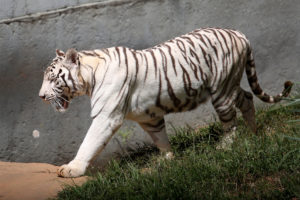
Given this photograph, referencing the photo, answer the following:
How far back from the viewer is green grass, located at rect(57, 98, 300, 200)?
3.07 m

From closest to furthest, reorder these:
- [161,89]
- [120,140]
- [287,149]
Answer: [287,149] < [161,89] < [120,140]

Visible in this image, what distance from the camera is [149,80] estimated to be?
4156 mm

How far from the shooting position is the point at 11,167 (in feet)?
17.0

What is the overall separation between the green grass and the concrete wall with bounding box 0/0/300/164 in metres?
1.44

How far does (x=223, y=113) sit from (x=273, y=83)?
1358mm

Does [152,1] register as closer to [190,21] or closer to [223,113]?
[190,21]

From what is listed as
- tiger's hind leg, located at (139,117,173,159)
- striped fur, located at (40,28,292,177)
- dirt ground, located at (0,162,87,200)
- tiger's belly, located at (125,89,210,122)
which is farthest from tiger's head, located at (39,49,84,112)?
tiger's hind leg, located at (139,117,173,159)

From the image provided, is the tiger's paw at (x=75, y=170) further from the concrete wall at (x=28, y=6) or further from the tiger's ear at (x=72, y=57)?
the concrete wall at (x=28, y=6)

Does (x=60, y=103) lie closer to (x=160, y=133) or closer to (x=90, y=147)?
(x=90, y=147)

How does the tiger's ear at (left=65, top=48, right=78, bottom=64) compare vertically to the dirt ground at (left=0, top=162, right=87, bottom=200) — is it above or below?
above

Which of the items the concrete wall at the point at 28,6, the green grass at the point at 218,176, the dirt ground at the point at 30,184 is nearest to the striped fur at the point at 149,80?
the dirt ground at the point at 30,184

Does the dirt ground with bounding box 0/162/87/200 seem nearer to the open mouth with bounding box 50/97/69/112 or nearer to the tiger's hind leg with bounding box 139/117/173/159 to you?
the open mouth with bounding box 50/97/69/112

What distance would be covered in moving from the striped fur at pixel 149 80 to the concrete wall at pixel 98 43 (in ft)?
3.17

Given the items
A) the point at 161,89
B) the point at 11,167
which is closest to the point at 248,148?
the point at 161,89
